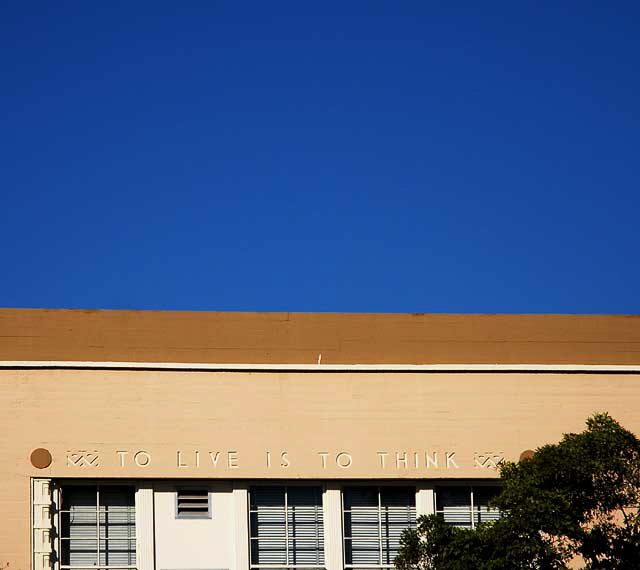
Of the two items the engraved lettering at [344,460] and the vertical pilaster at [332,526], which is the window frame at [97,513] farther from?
the engraved lettering at [344,460]

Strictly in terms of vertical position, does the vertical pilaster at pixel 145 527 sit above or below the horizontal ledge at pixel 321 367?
below

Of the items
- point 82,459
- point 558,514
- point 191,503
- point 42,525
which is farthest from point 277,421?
point 558,514

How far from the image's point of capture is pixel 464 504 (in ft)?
87.7

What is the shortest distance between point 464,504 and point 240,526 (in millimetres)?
4370

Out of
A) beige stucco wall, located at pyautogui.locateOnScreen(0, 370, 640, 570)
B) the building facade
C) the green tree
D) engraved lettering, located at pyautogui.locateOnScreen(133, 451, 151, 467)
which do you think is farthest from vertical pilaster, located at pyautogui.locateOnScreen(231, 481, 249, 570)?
the green tree

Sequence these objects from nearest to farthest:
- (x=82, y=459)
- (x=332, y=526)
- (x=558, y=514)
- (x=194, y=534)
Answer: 1. (x=558, y=514)
2. (x=82, y=459)
3. (x=194, y=534)
4. (x=332, y=526)

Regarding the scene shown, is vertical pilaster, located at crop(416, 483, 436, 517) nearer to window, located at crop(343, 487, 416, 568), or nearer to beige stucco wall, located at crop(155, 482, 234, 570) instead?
window, located at crop(343, 487, 416, 568)

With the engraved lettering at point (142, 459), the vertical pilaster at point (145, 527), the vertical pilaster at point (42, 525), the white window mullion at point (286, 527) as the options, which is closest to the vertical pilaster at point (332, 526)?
the white window mullion at point (286, 527)

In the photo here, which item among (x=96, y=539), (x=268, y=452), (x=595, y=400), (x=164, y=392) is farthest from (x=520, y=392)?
(x=96, y=539)

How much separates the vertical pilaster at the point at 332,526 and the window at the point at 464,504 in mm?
1971

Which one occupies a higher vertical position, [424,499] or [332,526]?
[424,499]

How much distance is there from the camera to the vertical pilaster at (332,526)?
2594 cm

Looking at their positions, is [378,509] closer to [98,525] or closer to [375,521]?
[375,521]

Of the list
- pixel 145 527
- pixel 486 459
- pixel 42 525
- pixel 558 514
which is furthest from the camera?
pixel 486 459
